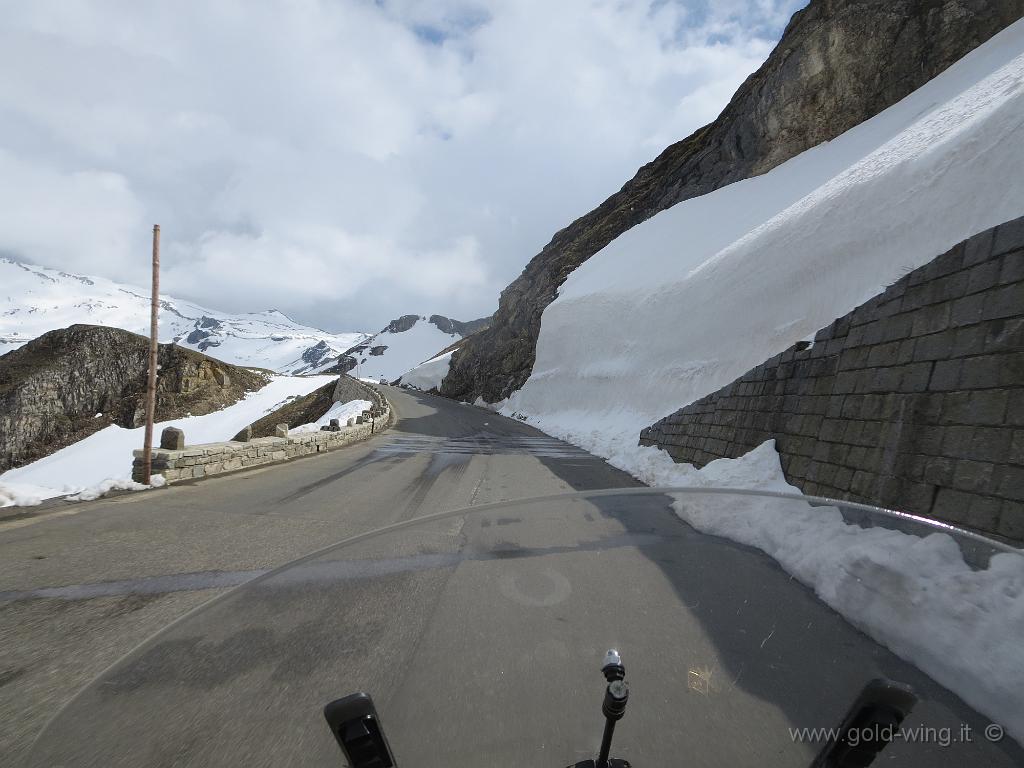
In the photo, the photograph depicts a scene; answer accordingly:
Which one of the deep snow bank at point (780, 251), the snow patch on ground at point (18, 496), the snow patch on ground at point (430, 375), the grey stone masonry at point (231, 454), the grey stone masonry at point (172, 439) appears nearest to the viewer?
the snow patch on ground at point (18, 496)

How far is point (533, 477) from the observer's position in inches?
346

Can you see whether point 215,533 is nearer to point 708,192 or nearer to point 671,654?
A: point 671,654

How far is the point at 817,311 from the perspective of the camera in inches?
393

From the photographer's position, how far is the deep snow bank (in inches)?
287

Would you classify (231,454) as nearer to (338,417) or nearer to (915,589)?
(338,417)

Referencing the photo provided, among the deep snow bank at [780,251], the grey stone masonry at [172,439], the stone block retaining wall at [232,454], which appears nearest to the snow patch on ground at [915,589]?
the deep snow bank at [780,251]

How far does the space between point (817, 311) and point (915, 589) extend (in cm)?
1063

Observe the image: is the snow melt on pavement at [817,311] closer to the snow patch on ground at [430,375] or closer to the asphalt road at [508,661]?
the asphalt road at [508,661]

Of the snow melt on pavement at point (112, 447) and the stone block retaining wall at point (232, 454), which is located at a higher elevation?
the stone block retaining wall at point (232, 454)

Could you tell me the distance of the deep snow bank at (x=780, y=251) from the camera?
287 inches

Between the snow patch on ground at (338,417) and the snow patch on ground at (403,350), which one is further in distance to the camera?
the snow patch on ground at (403,350)

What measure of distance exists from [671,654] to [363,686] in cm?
77

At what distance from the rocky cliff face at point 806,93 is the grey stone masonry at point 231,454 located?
870 inches

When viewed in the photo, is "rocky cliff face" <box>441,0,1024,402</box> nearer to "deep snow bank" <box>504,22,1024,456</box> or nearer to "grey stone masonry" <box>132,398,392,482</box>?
"deep snow bank" <box>504,22,1024,456</box>
